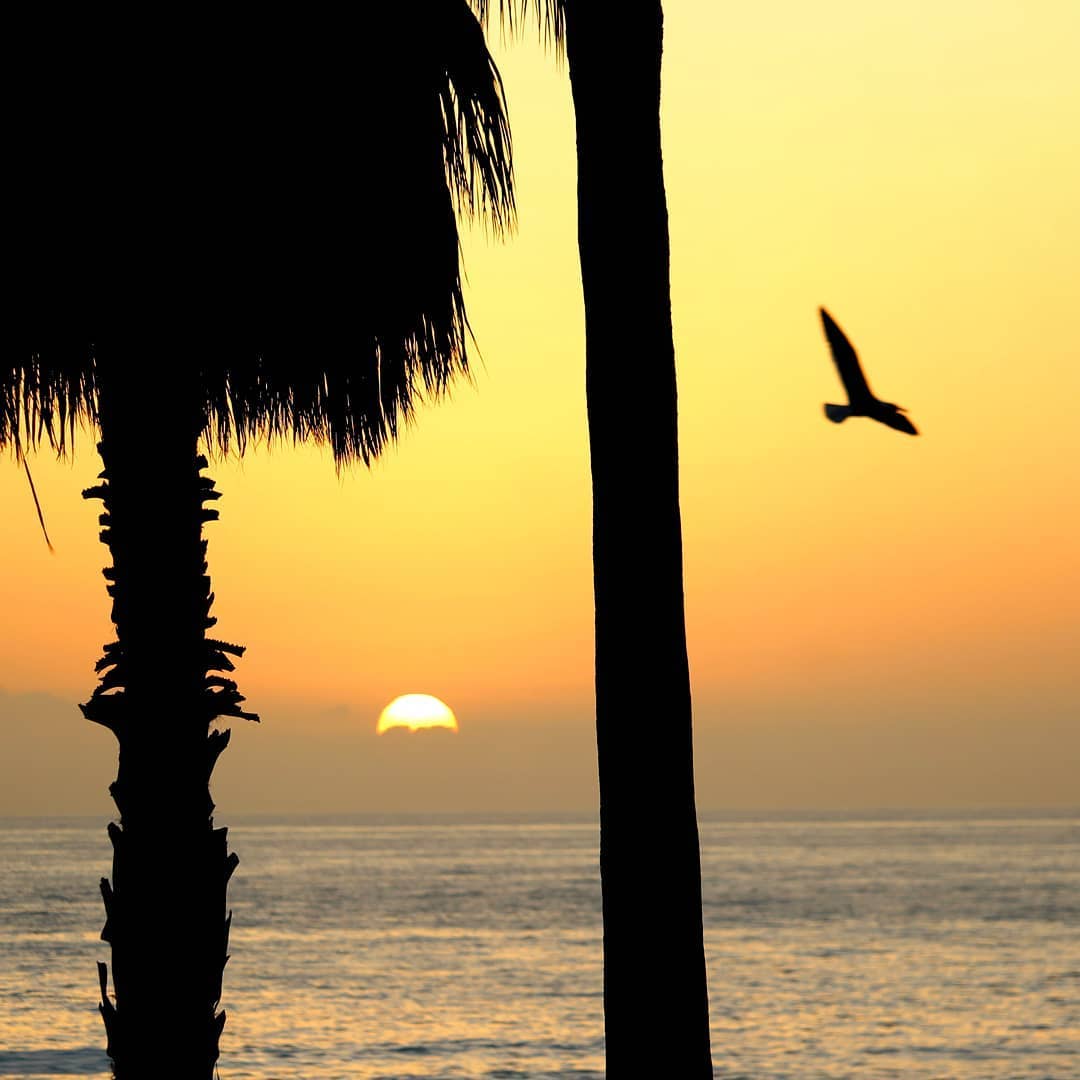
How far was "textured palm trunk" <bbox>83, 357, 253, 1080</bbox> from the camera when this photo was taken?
667 centimetres

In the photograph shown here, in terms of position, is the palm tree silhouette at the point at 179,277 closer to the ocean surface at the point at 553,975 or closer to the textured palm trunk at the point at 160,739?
the textured palm trunk at the point at 160,739


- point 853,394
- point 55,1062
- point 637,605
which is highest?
point 853,394

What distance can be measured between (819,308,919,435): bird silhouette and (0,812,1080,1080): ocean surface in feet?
70.1

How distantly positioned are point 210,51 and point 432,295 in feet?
5.30

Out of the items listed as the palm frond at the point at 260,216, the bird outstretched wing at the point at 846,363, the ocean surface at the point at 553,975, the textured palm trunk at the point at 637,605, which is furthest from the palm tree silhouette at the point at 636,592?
the ocean surface at the point at 553,975

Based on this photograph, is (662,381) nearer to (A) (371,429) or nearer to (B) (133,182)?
(B) (133,182)

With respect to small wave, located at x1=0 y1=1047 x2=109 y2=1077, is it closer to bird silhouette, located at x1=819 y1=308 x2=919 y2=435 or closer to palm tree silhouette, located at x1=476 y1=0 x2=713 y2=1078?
palm tree silhouette, located at x1=476 y1=0 x2=713 y2=1078

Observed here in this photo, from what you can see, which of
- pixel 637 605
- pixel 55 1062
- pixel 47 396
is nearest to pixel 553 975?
pixel 55 1062

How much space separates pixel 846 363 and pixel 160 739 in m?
3.31

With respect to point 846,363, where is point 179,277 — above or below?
above

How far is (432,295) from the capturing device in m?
8.06

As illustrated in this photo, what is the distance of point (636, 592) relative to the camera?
208 inches

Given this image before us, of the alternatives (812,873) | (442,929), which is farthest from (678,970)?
(812,873)

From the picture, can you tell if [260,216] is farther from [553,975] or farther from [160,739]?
[553,975]
